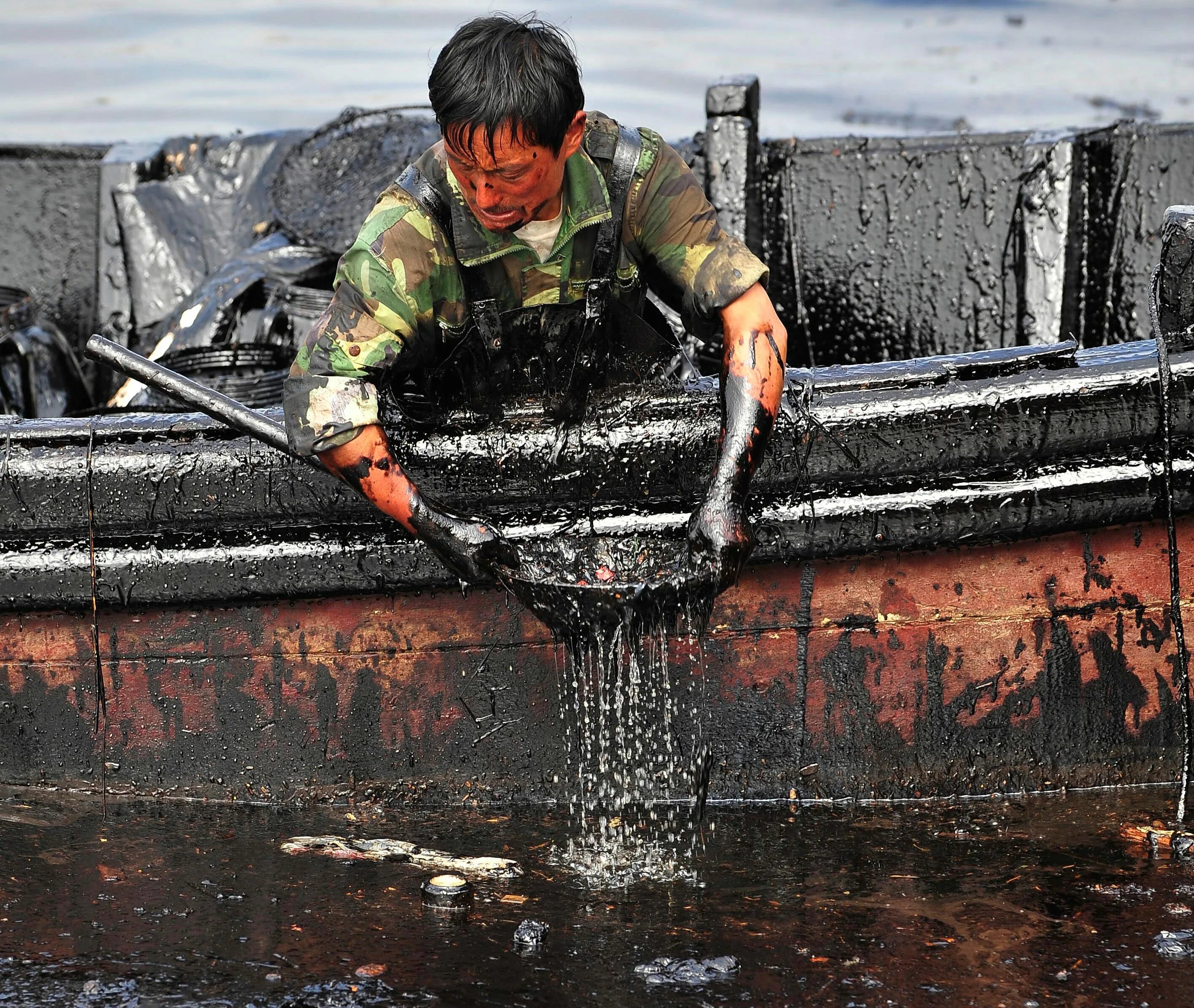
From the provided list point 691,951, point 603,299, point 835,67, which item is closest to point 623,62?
point 835,67

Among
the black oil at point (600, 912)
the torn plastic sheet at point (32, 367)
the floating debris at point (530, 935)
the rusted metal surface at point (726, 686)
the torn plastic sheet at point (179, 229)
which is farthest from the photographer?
the torn plastic sheet at point (179, 229)

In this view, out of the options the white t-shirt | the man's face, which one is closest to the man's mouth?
the man's face

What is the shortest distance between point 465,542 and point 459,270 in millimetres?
535

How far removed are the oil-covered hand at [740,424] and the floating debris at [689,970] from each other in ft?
2.10

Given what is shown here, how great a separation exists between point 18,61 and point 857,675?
7.58 metres

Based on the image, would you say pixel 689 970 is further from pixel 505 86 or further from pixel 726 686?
pixel 505 86

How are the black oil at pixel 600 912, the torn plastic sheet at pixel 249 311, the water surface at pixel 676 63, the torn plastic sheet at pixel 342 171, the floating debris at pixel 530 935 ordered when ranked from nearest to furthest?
1. the black oil at pixel 600 912
2. the floating debris at pixel 530 935
3. the torn plastic sheet at pixel 249 311
4. the torn plastic sheet at pixel 342 171
5. the water surface at pixel 676 63

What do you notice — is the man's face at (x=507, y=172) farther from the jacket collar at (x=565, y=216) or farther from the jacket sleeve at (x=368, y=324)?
the jacket sleeve at (x=368, y=324)

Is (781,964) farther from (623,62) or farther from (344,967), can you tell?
(623,62)

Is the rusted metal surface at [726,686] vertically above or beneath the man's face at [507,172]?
beneath

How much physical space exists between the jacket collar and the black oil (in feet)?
3.77

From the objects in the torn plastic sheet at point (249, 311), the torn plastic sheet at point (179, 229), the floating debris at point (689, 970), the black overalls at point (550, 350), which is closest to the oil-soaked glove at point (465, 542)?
the black overalls at point (550, 350)

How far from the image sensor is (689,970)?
2307 mm

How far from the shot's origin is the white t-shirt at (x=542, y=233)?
275 cm
